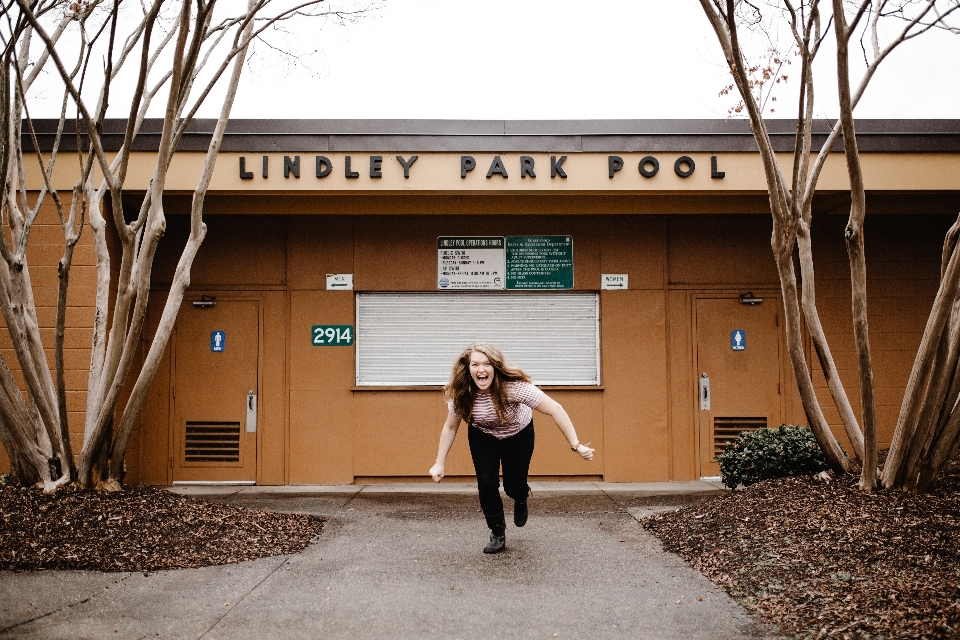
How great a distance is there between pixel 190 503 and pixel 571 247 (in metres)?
5.26

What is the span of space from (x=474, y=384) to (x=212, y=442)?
16.7 feet

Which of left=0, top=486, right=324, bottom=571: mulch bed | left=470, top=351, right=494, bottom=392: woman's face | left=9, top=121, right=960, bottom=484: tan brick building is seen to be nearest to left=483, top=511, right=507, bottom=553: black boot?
left=470, top=351, right=494, bottom=392: woman's face

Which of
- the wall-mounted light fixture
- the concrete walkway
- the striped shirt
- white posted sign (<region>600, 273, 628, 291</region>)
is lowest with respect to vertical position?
the concrete walkway

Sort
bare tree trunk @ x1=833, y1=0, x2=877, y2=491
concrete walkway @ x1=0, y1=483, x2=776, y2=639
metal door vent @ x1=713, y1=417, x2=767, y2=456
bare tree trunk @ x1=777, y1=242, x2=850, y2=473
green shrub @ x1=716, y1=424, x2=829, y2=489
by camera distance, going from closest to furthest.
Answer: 1. concrete walkway @ x1=0, y1=483, x2=776, y2=639
2. bare tree trunk @ x1=833, y1=0, x2=877, y2=491
3. bare tree trunk @ x1=777, y1=242, x2=850, y2=473
4. green shrub @ x1=716, y1=424, x2=829, y2=489
5. metal door vent @ x1=713, y1=417, x2=767, y2=456

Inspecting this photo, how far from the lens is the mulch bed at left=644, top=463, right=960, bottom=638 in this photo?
394 cm

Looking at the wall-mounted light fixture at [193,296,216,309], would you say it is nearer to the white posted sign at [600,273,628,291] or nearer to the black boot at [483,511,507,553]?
the white posted sign at [600,273,628,291]

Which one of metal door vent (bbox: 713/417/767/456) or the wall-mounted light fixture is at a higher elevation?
the wall-mounted light fixture

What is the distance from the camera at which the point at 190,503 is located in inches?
248

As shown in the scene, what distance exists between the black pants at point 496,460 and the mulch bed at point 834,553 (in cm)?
131

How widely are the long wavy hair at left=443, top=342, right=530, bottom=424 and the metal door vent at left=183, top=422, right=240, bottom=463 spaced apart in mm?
4768

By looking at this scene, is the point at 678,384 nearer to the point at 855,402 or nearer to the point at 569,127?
the point at 855,402

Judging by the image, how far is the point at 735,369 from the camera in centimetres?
938

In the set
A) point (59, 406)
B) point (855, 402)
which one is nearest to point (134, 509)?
point (59, 406)

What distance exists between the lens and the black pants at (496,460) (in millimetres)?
5406
